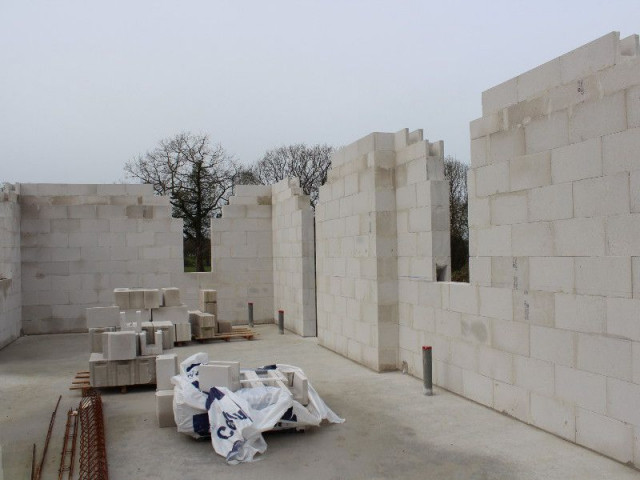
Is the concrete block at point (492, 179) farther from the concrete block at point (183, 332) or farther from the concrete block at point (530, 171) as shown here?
the concrete block at point (183, 332)

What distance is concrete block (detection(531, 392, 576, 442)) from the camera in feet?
20.2

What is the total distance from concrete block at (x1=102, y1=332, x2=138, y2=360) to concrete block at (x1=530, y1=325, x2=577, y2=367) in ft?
19.1

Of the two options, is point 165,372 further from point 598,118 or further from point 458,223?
point 458,223

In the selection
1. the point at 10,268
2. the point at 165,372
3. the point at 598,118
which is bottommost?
the point at 165,372

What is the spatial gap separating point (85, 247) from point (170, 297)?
4373 millimetres

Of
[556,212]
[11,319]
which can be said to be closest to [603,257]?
[556,212]

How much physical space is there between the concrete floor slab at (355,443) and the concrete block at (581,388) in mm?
458

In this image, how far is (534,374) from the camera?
6676 mm

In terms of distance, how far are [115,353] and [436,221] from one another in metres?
5.23

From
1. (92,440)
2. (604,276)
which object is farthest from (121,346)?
(604,276)

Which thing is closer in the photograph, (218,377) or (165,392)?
(218,377)

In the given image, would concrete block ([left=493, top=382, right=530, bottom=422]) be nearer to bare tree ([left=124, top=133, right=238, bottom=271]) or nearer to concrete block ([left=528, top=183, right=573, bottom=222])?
concrete block ([left=528, top=183, right=573, bottom=222])

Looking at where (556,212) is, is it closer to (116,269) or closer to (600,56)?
(600,56)

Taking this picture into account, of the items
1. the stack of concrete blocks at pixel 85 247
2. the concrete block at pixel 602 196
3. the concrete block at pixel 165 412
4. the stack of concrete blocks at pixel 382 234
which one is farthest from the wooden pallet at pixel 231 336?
the concrete block at pixel 602 196
